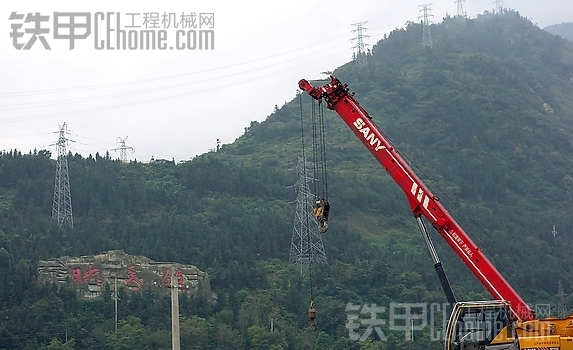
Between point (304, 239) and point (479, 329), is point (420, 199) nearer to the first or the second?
point (479, 329)

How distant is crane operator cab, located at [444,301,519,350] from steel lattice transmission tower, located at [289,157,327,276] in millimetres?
41204

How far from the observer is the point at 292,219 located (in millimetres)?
70062

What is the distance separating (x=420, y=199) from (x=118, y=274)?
33.4 meters

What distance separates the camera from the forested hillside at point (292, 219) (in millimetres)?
46312

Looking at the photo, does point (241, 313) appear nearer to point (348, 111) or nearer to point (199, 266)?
point (199, 266)

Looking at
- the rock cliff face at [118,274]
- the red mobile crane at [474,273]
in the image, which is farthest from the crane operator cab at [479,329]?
the rock cliff face at [118,274]

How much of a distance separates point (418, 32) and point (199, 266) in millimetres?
111933

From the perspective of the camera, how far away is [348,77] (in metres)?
131

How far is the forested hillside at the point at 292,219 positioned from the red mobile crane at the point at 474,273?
2.63 m

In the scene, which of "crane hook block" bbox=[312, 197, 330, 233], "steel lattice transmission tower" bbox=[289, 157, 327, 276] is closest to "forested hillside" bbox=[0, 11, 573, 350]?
"steel lattice transmission tower" bbox=[289, 157, 327, 276]

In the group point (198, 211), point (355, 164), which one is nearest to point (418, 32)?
point (355, 164)

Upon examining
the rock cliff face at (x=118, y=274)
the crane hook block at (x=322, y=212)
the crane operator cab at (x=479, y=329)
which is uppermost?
the crane hook block at (x=322, y=212)

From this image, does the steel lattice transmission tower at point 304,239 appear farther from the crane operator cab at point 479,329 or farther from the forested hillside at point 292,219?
the crane operator cab at point 479,329

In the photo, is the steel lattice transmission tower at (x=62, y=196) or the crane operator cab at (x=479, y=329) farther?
the steel lattice transmission tower at (x=62, y=196)
